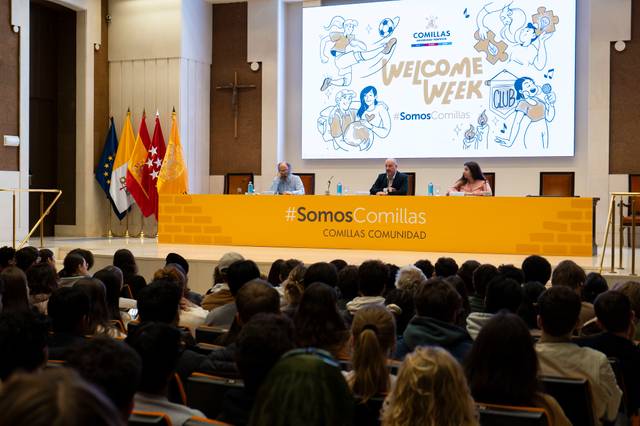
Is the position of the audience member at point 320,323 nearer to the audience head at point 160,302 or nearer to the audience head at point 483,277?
the audience head at point 160,302

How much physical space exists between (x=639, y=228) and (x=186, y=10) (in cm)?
772

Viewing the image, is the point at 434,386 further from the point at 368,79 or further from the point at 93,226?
the point at 93,226

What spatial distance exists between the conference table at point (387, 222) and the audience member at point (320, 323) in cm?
570

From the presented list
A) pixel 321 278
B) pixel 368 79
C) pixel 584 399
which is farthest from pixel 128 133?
pixel 584 399

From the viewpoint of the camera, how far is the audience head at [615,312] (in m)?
3.01

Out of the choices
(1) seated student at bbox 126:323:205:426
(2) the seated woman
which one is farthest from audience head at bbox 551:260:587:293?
(2) the seated woman

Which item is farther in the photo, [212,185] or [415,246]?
[212,185]

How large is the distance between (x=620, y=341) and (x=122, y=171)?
10169mm

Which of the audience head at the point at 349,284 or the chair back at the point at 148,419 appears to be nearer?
the chair back at the point at 148,419

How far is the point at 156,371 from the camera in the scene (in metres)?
1.97

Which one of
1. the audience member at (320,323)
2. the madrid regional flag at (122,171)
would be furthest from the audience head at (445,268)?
the madrid regional flag at (122,171)

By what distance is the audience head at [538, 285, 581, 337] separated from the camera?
2.71m

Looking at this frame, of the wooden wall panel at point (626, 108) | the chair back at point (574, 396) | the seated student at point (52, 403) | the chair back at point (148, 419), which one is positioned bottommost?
the chair back at point (574, 396)

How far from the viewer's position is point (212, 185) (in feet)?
41.7
